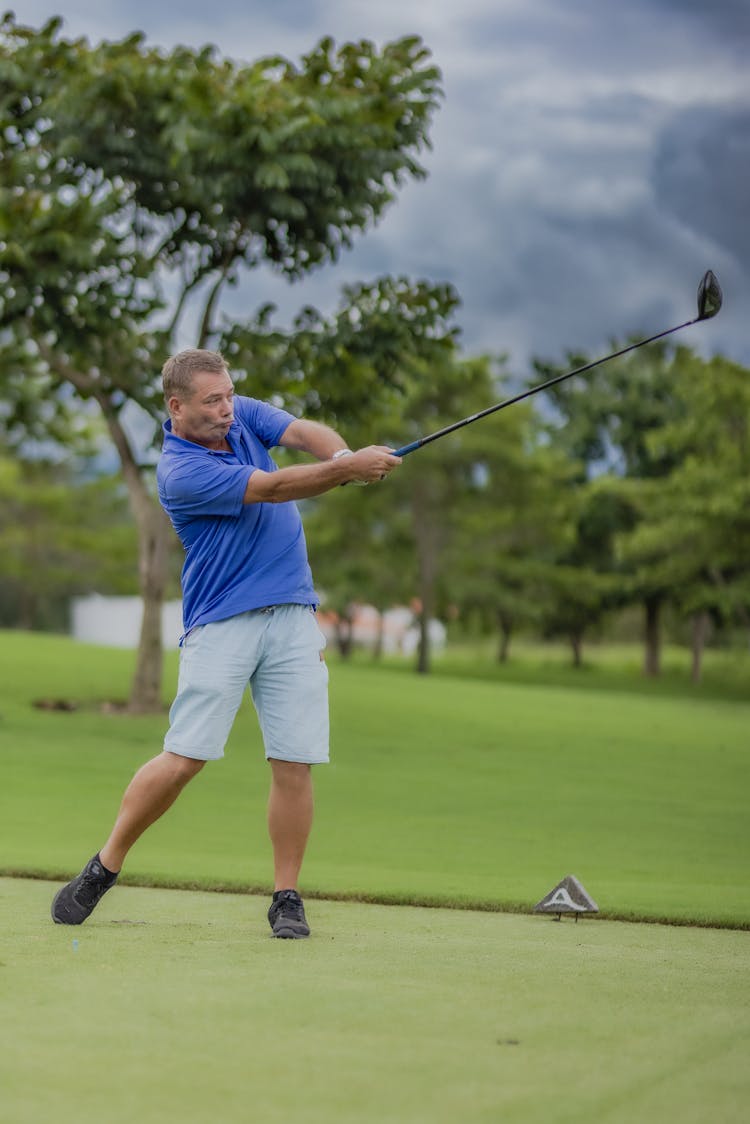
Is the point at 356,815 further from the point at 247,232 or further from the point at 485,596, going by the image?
the point at 485,596

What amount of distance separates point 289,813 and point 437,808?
678 centimetres

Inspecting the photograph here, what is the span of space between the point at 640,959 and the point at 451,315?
14.1 meters

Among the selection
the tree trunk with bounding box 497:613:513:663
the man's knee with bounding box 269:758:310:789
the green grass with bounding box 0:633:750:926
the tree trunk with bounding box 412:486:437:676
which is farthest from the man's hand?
the tree trunk with bounding box 497:613:513:663

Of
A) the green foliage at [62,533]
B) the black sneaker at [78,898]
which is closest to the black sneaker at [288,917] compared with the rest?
the black sneaker at [78,898]

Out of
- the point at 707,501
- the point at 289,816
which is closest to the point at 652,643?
the point at 707,501

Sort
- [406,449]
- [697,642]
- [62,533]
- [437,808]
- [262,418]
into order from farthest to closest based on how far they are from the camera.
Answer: [62,533] → [697,642] → [437,808] → [262,418] → [406,449]

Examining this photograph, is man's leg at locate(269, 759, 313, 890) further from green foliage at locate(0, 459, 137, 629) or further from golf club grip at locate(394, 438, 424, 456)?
green foliage at locate(0, 459, 137, 629)

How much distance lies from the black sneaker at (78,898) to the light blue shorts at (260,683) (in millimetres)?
563

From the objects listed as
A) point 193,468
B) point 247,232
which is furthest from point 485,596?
point 193,468

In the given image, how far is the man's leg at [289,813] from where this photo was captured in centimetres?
610

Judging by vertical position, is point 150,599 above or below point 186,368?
below

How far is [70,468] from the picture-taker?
6303 cm

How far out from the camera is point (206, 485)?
228 inches

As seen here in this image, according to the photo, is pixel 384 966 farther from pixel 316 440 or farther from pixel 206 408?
pixel 206 408
